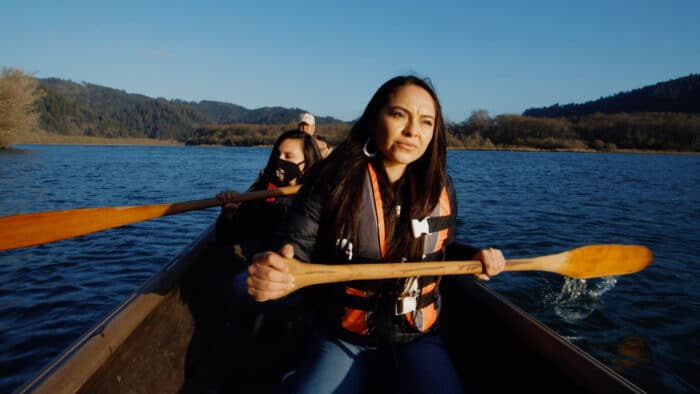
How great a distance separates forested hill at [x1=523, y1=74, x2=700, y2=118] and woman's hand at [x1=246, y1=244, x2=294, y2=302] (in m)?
126

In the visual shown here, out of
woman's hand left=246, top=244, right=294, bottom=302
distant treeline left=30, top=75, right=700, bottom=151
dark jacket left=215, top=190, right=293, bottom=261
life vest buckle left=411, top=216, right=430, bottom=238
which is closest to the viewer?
woman's hand left=246, top=244, right=294, bottom=302

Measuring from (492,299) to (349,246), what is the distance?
1.17 meters

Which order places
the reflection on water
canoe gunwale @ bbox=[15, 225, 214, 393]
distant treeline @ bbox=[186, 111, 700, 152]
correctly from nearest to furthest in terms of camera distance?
canoe gunwale @ bbox=[15, 225, 214, 393] → the reflection on water → distant treeline @ bbox=[186, 111, 700, 152]

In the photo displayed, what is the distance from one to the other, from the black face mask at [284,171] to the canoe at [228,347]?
892 millimetres

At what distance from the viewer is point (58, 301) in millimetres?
5035

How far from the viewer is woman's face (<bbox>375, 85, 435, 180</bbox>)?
5.94 feet

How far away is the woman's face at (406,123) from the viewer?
1810 millimetres

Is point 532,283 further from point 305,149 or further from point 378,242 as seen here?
point 378,242

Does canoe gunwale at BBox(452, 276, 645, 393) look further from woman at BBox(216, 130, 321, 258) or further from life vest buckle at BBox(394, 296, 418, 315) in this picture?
woman at BBox(216, 130, 321, 258)

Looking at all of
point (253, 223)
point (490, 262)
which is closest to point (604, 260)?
point (490, 262)

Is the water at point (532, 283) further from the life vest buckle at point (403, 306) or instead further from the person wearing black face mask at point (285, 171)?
the life vest buckle at point (403, 306)

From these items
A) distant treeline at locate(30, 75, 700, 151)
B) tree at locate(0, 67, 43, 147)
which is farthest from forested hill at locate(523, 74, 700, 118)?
tree at locate(0, 67, 43, 147)

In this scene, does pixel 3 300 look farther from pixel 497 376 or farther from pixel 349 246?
pixel 497 376

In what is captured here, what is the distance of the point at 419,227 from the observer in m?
1.90
